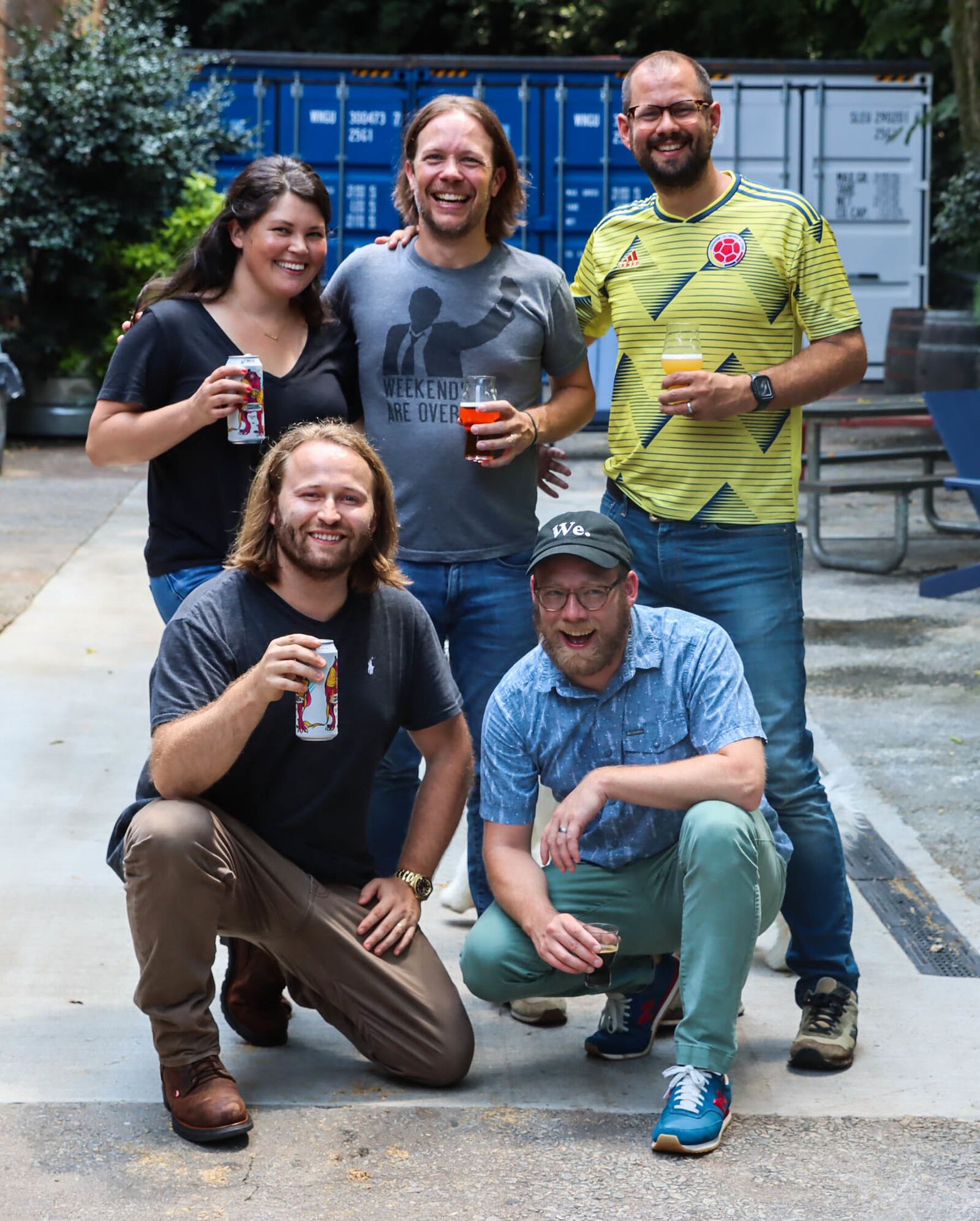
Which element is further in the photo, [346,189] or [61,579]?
[346,189]

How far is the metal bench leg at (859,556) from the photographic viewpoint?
962 centimetres

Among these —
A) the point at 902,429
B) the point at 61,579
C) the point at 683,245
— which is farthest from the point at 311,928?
the point at 902,429

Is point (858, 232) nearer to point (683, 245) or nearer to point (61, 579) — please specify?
point (61, 579)

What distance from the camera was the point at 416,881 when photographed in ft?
12.0

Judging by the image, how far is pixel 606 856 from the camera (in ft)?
11.7

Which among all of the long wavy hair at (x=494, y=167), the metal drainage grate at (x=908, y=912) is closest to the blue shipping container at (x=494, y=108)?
the metal drainage grate at (x=908, y=912)

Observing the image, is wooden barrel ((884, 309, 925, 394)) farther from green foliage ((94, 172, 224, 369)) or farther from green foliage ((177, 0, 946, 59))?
green foliage ((177, 0, 946, 59))

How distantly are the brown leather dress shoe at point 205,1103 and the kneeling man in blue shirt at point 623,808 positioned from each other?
1.83ft

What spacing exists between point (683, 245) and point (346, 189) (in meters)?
12.2

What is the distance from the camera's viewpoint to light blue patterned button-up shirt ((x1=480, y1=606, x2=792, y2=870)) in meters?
3.50

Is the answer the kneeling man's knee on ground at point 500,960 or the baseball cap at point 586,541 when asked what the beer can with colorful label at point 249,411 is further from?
the kneeling man's knee on ground at point 500,960

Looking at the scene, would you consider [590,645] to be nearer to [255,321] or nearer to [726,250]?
[726,250]

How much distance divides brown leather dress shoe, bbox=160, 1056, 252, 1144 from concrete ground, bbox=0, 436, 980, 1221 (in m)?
0.03

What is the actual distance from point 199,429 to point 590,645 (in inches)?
39.5
